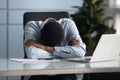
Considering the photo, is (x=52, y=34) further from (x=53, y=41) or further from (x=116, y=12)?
(x=116, y=12)

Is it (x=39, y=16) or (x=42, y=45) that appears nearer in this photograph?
(x=42, y=45)

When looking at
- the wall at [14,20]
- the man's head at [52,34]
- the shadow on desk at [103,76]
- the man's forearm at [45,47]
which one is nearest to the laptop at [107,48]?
the shadow on desk at [103,76]

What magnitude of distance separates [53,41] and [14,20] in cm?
164

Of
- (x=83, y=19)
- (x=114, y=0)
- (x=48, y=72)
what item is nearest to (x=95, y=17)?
(x=83, y=19)

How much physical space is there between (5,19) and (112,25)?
4.90ft

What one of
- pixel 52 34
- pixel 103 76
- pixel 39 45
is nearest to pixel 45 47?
pixel 39 45

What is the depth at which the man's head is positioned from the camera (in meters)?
2.38

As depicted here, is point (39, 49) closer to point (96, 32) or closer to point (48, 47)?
point (48, 47)

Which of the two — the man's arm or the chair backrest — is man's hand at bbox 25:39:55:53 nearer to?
the man's arm

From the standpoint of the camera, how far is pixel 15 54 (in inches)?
155

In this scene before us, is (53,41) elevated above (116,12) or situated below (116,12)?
below

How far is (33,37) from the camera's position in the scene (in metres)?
2.42

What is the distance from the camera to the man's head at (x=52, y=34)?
238 cm

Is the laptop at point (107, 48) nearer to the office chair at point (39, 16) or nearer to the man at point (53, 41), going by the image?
the man at point (53, 41)
